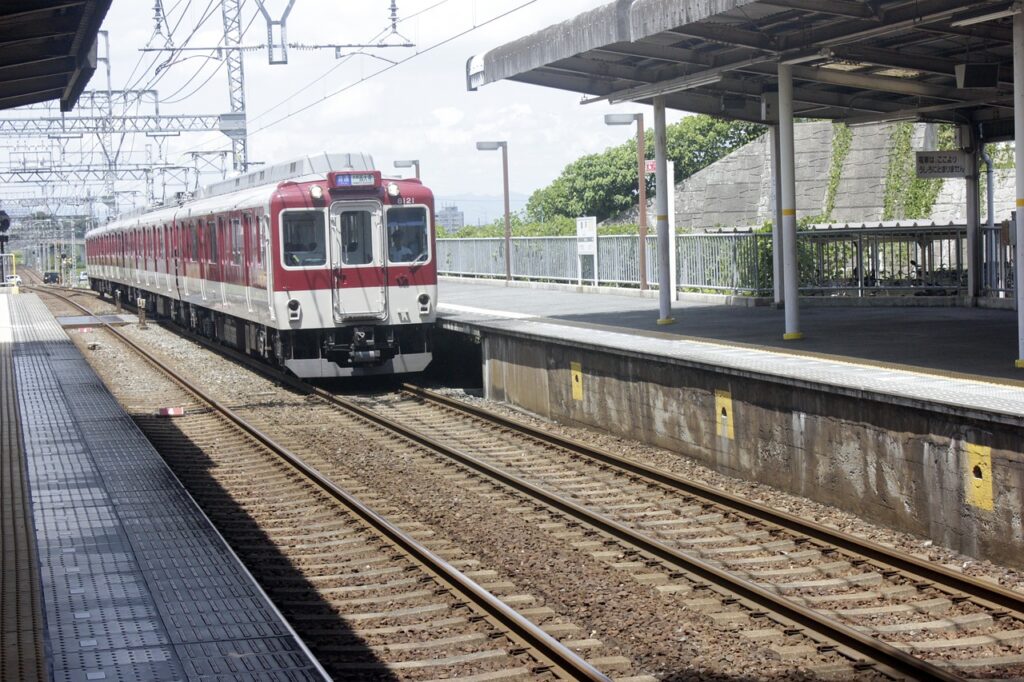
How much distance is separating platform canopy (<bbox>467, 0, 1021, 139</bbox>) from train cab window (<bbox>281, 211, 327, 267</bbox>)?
2968 mm

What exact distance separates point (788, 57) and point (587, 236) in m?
14.3

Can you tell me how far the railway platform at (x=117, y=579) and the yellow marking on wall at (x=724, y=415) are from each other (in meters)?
5.18

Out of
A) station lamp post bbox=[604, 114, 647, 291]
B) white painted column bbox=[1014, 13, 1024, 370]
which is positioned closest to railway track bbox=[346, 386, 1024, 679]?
white painted column bbox=[1014, 13, 1024, 370]

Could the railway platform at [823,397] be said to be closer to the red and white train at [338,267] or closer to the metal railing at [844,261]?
the metal railing at [844,261]

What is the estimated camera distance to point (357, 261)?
60.6ft

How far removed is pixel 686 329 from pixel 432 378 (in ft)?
21.3

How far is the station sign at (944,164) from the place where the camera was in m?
18.5

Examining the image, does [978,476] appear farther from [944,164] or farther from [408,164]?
[408,164]

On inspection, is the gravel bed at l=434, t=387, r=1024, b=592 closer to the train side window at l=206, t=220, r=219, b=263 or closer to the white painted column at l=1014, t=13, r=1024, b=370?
the white painted column at l=1014, t=13, r=1024, b=370

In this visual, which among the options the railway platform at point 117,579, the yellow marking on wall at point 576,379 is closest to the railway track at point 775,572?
the yellow marking on wall at point 576,379

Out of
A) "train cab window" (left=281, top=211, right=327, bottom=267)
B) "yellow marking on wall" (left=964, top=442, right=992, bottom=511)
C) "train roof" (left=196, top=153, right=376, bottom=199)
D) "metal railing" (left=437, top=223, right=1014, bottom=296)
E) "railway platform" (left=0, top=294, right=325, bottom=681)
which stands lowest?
"railway platform" (left=0, top=294, right=325, bottom=681)

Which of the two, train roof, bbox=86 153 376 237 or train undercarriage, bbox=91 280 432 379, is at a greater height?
train roof, bbox=86 153 376 237

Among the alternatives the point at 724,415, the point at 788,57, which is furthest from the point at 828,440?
the point at 788,57

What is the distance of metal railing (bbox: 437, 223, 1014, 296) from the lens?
64.8ft
